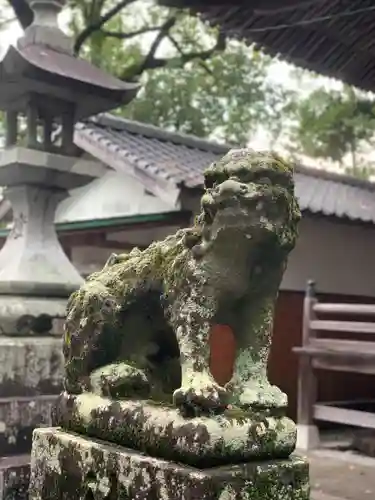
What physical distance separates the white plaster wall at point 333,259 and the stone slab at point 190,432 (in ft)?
19.9

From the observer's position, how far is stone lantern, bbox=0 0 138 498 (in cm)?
537

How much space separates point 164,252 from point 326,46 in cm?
500

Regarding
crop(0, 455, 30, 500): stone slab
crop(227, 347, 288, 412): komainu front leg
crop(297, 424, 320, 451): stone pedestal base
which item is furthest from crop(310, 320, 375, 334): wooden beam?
crop(227, 347, 288, 412): komainu front leg

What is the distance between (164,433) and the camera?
2.46m

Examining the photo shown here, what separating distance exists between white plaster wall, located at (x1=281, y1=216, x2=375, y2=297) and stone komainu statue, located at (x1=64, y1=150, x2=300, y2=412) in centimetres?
583

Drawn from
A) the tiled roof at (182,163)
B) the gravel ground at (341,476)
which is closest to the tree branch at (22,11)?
the tiled roof at (182,163)

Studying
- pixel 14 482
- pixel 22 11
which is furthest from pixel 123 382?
pixel 22 11

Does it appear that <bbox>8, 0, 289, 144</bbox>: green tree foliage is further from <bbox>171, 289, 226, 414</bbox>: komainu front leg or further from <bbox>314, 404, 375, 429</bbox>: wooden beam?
<bbox>171, 289, 226, 414</bbox>: komainu front leg

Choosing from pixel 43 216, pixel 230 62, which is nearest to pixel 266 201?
pixel 43 216

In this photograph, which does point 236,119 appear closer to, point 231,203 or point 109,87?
point 109,87

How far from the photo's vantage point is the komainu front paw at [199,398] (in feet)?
7.93

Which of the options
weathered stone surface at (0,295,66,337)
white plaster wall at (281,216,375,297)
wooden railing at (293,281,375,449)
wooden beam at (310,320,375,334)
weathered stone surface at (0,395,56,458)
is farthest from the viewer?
white plaster wall at (281,216,375,297)

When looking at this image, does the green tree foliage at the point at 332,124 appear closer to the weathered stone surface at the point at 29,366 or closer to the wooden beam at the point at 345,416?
the wooden beam at the point at 345,416

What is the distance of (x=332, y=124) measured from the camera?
1475cm
